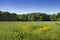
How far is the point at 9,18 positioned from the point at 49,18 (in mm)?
17685

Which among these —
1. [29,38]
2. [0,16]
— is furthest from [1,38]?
[0,16]

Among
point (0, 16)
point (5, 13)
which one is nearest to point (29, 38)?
point (0, 16)

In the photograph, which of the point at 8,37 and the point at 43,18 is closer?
the point at 8,37

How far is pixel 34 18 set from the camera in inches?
2286

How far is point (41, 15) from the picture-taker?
59.3 meters

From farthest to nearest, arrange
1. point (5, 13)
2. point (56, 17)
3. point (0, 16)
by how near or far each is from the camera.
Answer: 1. point (56, 17)
2. point (5, 13)
3. point (0, 16)

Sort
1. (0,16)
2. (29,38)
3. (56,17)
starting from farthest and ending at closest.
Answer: (56,17) → (0,16) → (29,38)

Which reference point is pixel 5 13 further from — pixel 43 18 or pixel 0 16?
pixel 43 18

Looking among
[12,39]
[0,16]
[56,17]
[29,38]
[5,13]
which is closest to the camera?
[12,39]

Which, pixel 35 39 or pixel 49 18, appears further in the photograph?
pixel 49 18

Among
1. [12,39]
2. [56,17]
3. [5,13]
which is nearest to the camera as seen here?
[12,39]

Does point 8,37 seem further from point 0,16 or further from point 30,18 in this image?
point 30,18

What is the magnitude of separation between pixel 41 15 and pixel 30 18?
4893 mm

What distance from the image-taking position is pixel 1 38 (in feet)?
23.2
